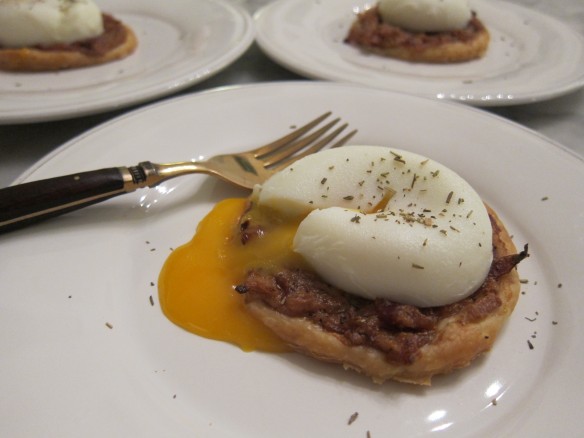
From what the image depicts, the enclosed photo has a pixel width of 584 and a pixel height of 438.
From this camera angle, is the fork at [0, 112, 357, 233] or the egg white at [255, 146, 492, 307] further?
the fork at [0, 112, 357, 233]

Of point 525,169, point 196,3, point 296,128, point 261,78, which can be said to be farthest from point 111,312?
point 196,3

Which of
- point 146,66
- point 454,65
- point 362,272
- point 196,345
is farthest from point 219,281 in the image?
point 454,65

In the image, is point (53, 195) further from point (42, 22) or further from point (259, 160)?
point (42, 22)

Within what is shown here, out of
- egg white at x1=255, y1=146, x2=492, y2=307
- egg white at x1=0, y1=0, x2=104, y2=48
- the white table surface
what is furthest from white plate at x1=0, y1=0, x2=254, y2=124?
egg white at x1=255, y1=146, x2=492, y2=307

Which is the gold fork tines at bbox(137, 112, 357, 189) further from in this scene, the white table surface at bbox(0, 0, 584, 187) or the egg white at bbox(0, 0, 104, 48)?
the egg white at bbox(0, 0, 104, 48)

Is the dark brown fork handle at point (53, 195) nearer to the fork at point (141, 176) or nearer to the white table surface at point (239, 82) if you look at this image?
the fork at point (141, 176)

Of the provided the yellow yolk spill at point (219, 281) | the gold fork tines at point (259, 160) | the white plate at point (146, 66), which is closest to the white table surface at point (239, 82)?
the white plate at point (146, 66)

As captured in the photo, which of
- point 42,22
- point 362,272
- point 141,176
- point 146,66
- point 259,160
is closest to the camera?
point 362,272

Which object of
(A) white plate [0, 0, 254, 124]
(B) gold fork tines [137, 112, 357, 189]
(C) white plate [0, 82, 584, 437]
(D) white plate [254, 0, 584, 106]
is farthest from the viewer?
(D) white plate [254, 0, 584, 106]
